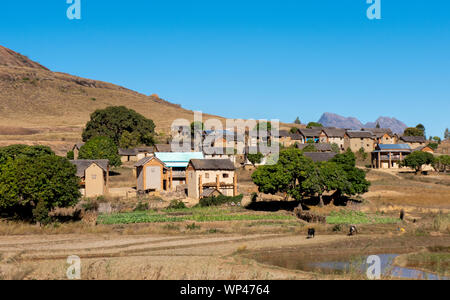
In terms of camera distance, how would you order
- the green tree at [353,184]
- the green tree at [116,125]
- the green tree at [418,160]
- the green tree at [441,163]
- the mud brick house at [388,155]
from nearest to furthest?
the green tree at [353,184]
the green tree at [418,160]
the green tree at [441,163]
the mud brick house at [388,155]
the green tree at [116,125]

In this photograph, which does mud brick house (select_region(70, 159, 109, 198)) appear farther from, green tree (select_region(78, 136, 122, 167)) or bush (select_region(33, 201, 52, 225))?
bush (select_region(33, 201, 52, 225))

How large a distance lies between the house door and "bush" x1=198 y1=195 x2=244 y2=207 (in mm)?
10998

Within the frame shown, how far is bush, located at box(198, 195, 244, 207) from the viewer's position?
51.4 metres

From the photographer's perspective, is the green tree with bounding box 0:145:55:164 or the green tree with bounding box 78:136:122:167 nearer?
the green tree with bounding box 0:145:55:164

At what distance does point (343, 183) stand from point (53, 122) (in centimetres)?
11405

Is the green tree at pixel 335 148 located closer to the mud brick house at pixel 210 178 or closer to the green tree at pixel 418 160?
the green tree at pixel 418 160

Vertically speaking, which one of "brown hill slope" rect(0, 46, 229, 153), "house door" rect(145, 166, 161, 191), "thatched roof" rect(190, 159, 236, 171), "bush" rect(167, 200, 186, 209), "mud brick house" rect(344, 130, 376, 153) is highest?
"brown hill slope" rect(0, 46, 229, 153)

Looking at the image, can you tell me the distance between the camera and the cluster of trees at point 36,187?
121ft

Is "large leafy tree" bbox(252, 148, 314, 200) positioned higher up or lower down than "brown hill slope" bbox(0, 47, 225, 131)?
lower down

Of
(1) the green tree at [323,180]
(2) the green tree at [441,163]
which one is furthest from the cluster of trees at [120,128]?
(2) the green tree at [441,163]

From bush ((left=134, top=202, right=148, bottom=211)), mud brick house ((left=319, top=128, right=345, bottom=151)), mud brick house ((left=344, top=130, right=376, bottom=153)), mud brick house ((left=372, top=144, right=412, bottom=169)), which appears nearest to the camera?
bush ((left=134, top=202, right=148, bottom=211))

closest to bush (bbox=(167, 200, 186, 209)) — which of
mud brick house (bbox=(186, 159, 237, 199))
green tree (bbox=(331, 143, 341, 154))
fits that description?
mud brick house (bbox=(186, 159, 237, 199))

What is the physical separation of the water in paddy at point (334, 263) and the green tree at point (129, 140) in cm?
7110
